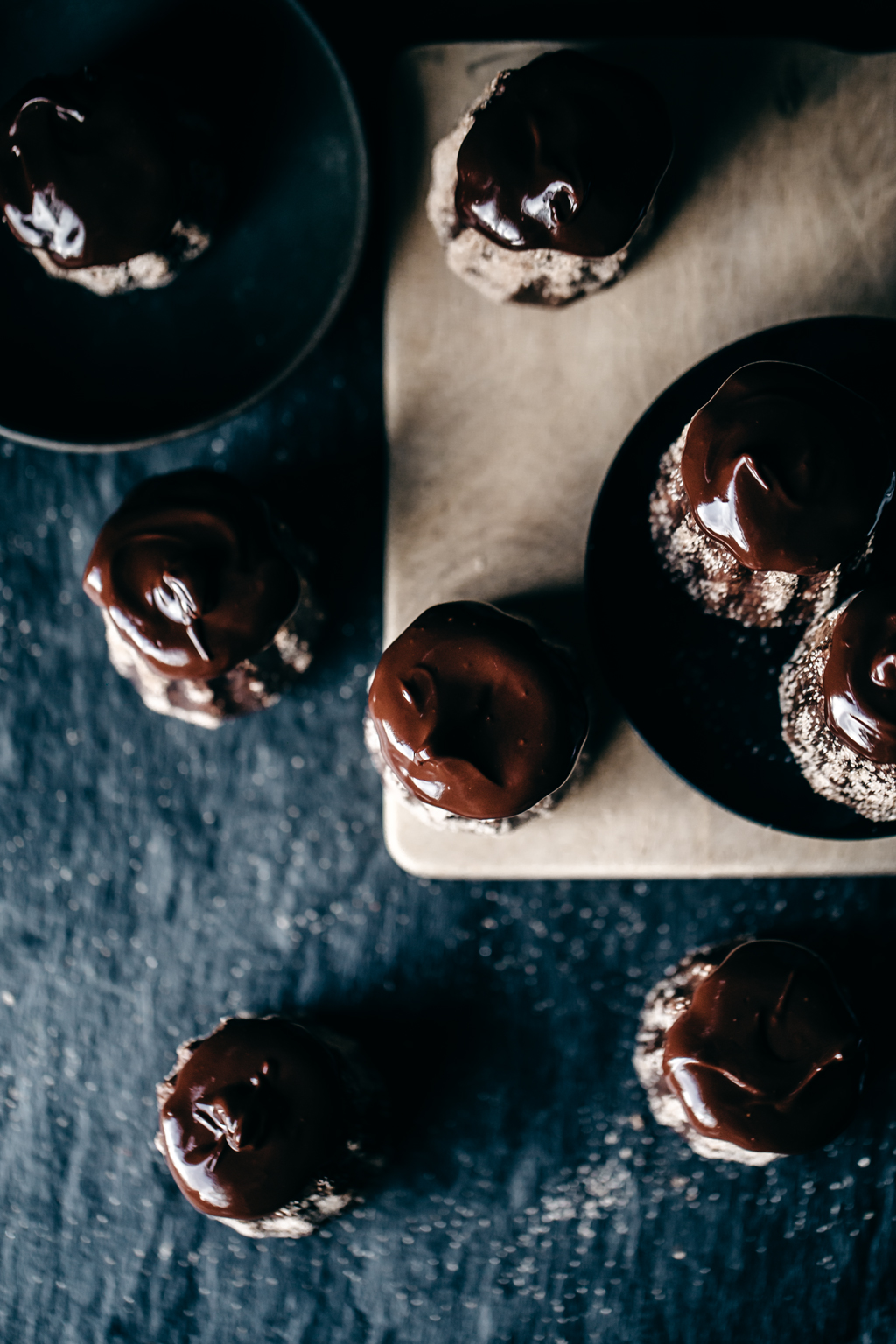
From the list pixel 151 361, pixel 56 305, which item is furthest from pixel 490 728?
pixel 56 305

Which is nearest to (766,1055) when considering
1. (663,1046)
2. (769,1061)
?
(769,1061)

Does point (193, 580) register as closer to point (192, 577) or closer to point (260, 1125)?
point (192, 577)

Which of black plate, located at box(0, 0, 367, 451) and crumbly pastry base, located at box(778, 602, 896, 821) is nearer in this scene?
crumbly pastry base, located at box(778, 602, 896, 821)

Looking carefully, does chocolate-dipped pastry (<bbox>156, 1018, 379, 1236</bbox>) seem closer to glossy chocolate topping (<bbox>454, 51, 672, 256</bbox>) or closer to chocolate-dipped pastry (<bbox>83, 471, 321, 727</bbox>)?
chocolate-dipped pastry (<bbox>83, 471, 321, 727</bbox>)

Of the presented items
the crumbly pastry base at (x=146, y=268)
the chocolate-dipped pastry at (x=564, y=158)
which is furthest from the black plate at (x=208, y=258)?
the chocolate-dipped pastry at (x=564, y=158)

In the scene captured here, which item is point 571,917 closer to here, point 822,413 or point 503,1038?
point 503,1038

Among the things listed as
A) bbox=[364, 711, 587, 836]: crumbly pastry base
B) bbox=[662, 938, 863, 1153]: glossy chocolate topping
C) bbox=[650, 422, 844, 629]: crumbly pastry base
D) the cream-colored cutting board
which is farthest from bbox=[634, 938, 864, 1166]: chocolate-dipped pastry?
bbox=[650, 422, 844, 629]: crumbly pastry base
